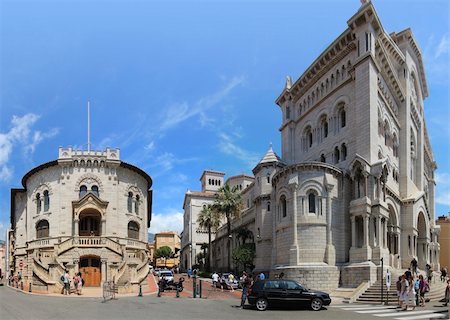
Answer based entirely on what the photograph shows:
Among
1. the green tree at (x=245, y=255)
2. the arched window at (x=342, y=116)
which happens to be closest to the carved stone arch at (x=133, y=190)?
the green tree at (x=245, y=255)

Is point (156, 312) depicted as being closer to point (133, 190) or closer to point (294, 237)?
point (294, 237)

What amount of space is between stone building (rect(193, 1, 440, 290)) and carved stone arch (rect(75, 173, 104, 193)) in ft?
54.3

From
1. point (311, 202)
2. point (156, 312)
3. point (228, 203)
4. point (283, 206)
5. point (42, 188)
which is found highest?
point (42, 188)

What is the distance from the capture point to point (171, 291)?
36188 mm

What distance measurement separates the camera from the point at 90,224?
48.0 metres

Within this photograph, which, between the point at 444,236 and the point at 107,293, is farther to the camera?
the point at 444,236

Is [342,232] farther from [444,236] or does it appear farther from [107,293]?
[444,236]

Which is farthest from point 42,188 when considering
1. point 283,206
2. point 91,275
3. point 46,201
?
point 283,206

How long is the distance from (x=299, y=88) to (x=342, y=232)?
1909 centimetres

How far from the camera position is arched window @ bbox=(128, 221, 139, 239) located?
49372 millimetres

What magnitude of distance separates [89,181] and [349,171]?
83.1ft

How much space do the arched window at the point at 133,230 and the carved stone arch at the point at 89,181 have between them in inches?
204

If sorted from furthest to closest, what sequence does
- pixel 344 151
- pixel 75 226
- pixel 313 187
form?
pixel 75 226 < pixel 344 151 < pixel 313 187

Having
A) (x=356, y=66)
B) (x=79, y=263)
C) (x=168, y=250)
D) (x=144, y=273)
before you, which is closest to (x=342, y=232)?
(x=356, y=66)
